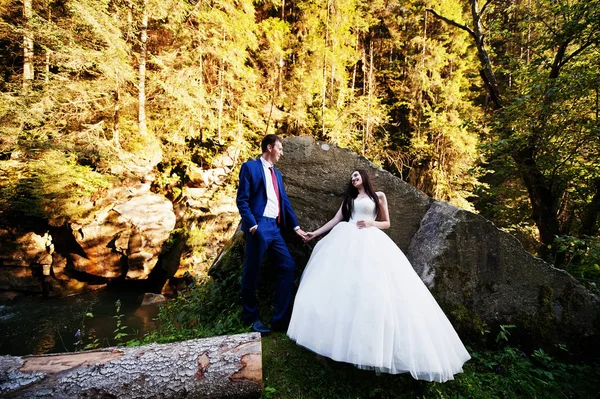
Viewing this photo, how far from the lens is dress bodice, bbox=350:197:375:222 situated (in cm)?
326

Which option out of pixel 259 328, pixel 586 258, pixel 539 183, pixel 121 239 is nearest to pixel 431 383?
pixel 259 328

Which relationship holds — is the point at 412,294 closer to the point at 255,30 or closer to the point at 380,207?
the point at 380,207

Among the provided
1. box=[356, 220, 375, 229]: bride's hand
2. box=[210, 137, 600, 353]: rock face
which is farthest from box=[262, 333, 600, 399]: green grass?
box=[356, 220, 375, 229]: bride's hand

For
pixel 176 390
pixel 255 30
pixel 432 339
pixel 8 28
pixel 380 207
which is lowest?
pixel 176 390

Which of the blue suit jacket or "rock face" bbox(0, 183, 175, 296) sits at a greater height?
the blue suit jacket

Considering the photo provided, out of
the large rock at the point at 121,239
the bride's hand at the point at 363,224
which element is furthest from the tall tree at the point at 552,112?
the large rock at the point at 121,239

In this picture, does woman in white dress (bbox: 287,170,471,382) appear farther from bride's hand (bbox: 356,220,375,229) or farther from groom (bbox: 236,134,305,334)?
groom (bbox: 236,134,305,334)

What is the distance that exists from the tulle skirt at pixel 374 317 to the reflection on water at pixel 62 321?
5456 mm

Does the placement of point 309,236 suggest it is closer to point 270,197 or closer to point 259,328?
point 270,197

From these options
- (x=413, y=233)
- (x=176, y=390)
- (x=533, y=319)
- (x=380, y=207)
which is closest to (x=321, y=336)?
(x=176, y=390)

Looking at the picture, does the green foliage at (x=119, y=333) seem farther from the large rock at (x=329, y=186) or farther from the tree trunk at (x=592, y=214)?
the tree trunk at (x=592, y=214)

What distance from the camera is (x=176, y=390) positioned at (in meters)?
1.96

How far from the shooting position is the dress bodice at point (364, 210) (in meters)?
3.26

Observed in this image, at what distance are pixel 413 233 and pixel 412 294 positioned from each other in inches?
63.3
